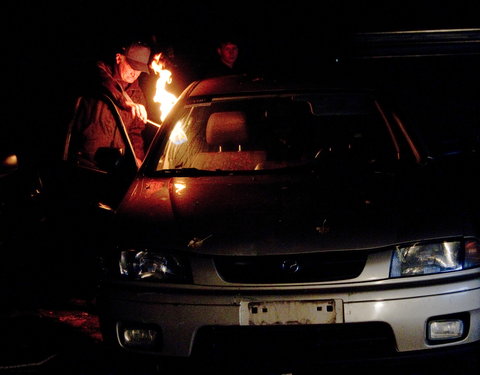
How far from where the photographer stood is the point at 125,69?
6637 mm

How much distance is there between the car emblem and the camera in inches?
128

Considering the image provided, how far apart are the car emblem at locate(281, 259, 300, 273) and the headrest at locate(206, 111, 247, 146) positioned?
165cm

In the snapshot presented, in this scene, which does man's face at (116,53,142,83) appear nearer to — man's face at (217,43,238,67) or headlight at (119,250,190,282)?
man's face at (217,43,238,67)

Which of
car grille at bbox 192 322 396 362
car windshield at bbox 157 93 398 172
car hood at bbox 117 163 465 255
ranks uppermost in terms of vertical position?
car windshield at bbox 157 93 398 172

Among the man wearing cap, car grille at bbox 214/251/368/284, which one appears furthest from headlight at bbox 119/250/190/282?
the man wearing cap

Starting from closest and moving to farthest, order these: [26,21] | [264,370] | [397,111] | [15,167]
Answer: [264,370] < [397,111] < [15,167] < [26,21]

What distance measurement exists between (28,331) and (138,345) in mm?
1958

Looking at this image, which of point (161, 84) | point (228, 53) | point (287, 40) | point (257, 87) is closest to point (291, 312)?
point (257, 87)

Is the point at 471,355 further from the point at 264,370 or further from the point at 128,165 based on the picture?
the point at 128,165

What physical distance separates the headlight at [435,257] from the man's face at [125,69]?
159 inches

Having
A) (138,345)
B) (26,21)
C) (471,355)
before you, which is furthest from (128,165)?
(26,21)

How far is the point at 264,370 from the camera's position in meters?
3.22

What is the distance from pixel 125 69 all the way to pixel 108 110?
1.15 metres

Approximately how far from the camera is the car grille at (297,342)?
321 cm
